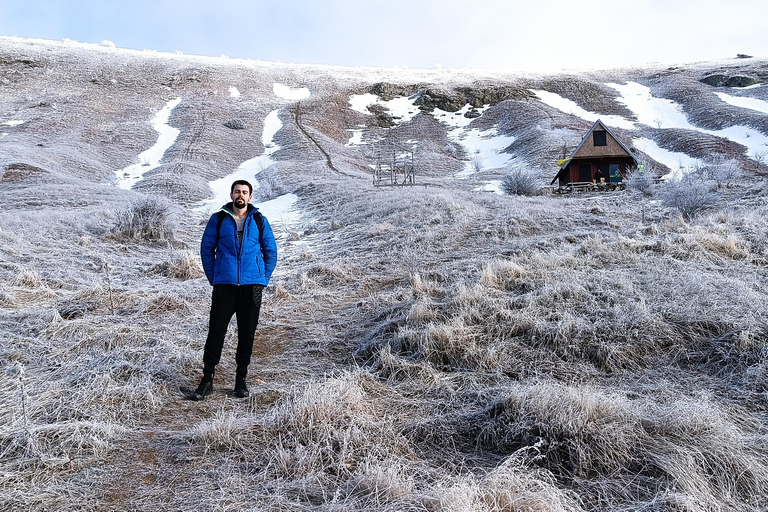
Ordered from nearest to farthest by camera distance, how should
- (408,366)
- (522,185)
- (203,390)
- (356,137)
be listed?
(203,390)
(408,366)
(522,185)
(356,137)

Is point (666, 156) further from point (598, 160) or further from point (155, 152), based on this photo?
point (155, 152)

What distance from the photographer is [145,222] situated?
12.4m

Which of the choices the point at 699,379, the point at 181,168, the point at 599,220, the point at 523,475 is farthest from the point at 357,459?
the point at 181,168

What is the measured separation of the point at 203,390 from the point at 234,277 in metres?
0.99

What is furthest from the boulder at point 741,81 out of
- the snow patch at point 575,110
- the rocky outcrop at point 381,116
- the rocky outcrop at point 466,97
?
the rocky outcrop at point 381,116

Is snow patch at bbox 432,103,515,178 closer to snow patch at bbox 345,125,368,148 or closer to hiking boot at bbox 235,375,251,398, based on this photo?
snow patch at bbox 345,125,368,148

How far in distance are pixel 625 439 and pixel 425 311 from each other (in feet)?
8.47

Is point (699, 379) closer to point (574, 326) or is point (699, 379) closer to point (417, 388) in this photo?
point (574, 326)

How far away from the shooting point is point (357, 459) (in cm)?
282

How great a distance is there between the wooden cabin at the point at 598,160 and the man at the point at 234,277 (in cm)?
2591

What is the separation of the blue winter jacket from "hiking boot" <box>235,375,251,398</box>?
32.2 inches

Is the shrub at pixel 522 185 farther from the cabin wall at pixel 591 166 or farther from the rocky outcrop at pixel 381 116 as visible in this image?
the rocky outcrop at pixel 381 116

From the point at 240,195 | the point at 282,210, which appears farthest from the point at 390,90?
the point at 240,195

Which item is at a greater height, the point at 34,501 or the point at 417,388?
the point at 34,501
